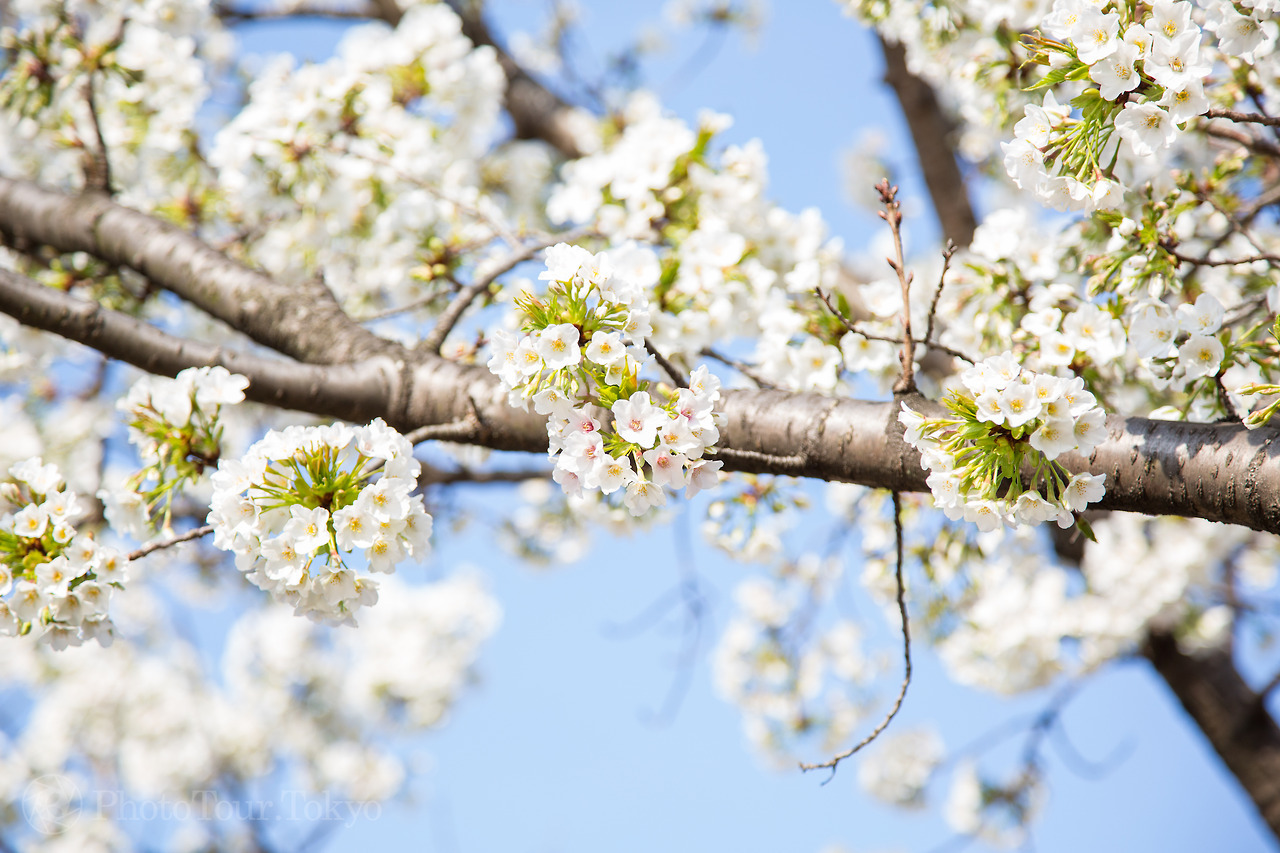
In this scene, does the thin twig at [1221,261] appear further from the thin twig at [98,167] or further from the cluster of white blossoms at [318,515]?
the thin twig at [98,167]

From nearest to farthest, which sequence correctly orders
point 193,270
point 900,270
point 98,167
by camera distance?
point 900,270 < point 193,270 < point 98,167

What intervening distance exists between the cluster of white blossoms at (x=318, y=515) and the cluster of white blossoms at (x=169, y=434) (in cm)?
37

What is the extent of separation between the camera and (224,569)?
4820 millimetres

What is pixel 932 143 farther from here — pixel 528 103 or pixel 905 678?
pixel 905 678

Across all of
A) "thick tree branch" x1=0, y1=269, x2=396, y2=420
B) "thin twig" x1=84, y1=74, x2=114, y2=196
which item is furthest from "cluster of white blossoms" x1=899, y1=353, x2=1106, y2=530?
"thin twig" x1=84, y1=74, x2=114, y2=196

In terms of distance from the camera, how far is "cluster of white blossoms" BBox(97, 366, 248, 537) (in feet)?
5.82

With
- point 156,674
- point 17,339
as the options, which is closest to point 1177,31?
point 17,339

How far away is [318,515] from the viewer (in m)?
1.44

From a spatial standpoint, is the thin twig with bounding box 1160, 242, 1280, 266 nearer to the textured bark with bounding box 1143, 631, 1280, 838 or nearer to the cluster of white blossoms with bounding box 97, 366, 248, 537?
the cluster of white blossoms with bounding box 97, 366, 248, 537

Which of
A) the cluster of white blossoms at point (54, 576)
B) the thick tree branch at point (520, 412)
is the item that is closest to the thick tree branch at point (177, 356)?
the thick tree branch at point (520, 412)

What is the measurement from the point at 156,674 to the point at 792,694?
26.2ft

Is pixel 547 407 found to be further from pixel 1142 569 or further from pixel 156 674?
pixel 156 674

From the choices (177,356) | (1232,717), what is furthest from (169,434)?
(1232,717)

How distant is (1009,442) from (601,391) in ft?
2.35
